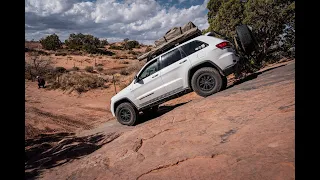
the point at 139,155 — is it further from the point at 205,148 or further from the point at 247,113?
the point at 247,113

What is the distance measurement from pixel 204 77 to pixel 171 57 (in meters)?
1.23

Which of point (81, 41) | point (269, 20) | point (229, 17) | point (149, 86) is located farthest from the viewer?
point (81, 41)

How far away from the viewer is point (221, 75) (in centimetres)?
649

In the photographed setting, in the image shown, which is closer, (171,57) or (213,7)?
(171,57)

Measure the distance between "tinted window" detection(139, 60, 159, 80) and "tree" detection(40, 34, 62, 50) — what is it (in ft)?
161

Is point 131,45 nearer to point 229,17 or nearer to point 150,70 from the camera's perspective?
point 229,17

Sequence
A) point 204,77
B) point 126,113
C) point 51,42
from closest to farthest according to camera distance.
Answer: point 204,77 < point 126,113 < point 51,42

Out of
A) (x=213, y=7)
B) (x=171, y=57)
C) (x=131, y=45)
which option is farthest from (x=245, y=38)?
(x=131, y=45)

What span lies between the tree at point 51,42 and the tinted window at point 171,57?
Result: 49.6 m

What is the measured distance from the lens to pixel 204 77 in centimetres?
648

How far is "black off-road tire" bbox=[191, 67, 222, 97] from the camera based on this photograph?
6387 mm

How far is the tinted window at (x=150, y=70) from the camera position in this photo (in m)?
6.99

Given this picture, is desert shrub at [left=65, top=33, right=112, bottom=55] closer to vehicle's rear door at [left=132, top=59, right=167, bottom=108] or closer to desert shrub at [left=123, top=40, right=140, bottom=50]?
desert shrub at [left=123, top=40, right=140, bottom=50]

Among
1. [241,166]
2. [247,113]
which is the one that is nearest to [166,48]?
[247,113]
